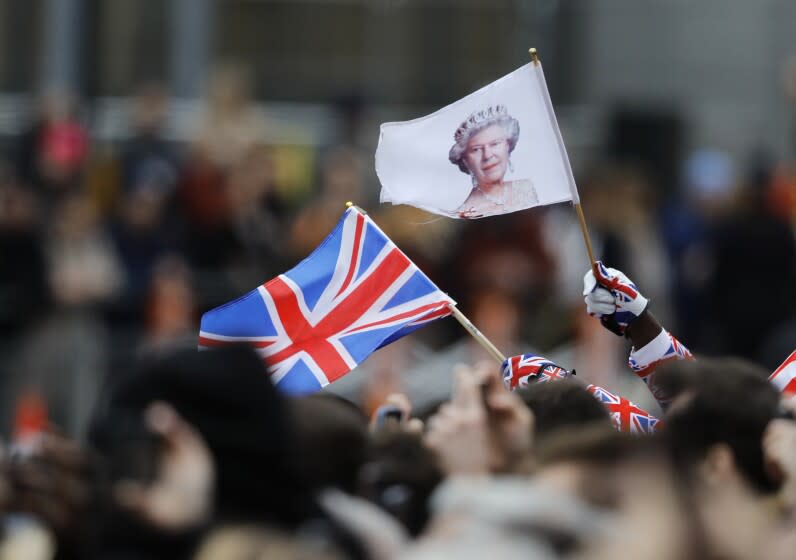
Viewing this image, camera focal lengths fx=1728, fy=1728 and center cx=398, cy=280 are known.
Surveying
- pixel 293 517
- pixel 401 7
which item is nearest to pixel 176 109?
pixel 401 7

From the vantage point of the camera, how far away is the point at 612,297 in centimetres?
527

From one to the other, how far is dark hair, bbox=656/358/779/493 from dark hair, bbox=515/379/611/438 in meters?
0.25

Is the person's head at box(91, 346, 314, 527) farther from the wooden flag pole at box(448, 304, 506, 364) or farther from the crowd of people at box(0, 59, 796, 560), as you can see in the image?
the wooden flag pole at box(448, 304, 506, 364)

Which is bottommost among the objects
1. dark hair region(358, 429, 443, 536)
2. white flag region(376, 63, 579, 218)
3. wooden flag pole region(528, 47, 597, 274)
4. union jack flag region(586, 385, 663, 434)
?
union jack flag region(586, 385, 663, 434)

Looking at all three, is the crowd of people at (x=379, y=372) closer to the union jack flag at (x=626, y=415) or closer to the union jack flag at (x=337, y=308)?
the union jack flag at (x=626, y=415)

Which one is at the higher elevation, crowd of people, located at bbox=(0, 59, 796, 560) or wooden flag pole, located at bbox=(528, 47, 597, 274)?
wooden flag pole, located at bbox=(528, 47, 597, 274)

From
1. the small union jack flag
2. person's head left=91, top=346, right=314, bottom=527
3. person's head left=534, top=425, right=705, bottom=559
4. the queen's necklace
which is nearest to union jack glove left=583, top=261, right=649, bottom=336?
the small union jack flag

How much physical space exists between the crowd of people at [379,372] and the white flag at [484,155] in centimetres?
17

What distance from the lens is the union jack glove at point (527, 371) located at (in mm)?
5449

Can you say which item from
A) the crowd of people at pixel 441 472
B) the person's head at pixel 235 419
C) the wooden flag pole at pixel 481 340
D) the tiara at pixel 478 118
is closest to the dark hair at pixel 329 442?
the crowd of people at pixel 441 472

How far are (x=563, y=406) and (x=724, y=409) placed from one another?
0.63 metres

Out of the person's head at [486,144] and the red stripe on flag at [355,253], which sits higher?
the person's head at [486,144]

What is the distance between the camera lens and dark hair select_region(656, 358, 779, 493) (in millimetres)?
4008

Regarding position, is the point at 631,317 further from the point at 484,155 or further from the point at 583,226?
the point at 484,155
